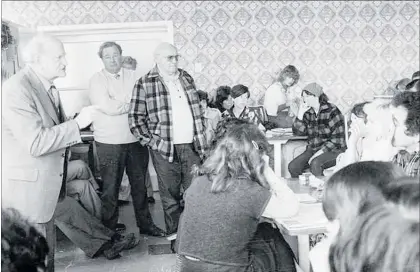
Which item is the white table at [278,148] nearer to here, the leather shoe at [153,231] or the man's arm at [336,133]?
the man's arm at [336,133]

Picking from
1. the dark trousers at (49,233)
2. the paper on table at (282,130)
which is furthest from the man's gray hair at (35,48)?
the paper on table at (282,130)

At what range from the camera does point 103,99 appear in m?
2.04

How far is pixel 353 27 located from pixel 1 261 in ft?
5.02

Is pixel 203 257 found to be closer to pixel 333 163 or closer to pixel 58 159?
pixel 58 159

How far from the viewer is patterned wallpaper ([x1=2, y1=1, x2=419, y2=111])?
198 centimetres

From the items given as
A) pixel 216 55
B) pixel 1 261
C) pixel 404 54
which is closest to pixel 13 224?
pixel 1 261

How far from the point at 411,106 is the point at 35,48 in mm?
1167

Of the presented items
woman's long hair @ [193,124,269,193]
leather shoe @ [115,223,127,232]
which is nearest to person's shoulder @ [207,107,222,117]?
leather shoe @ [115,223,127,232]

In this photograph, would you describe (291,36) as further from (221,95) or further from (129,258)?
(129,258)

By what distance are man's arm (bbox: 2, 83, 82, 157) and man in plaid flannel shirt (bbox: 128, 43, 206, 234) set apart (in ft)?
2.32

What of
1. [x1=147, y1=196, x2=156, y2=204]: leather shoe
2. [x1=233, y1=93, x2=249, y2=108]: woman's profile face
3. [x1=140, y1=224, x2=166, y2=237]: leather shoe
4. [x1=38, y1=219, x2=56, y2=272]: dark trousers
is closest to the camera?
[x1=38, y1=219, x2=56, y2=272]: dark trousers

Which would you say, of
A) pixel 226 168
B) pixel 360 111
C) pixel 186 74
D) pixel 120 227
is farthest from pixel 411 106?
pixel 120 227

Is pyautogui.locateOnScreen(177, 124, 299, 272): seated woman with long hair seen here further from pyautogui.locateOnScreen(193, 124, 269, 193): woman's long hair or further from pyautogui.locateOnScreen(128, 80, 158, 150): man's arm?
pyautogui.locateOnScreen(128, 80, 158, 150): man's arm

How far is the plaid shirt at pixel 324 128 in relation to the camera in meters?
2.09
